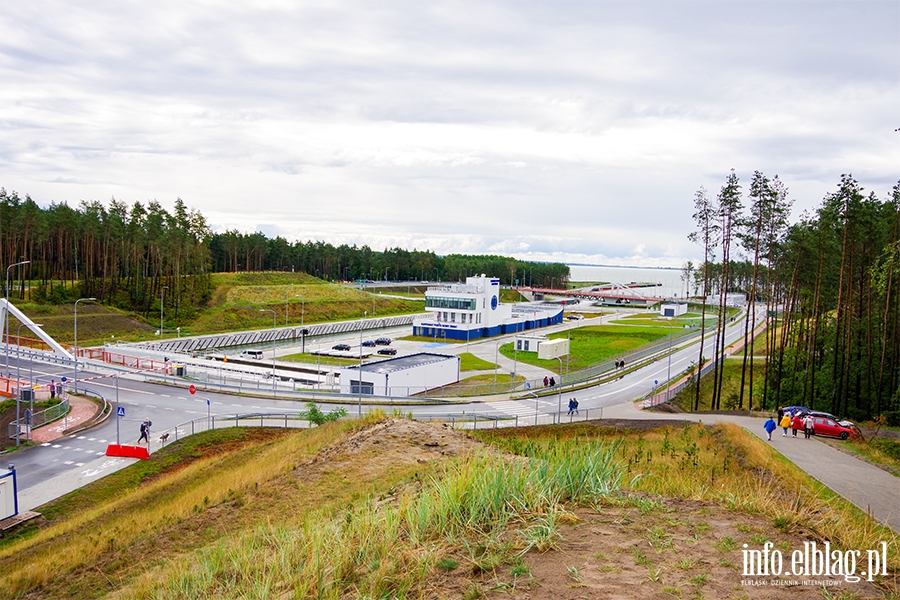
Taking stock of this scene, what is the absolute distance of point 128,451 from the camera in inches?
1139

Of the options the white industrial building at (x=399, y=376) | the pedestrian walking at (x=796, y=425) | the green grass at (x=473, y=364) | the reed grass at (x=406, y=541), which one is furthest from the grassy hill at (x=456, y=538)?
the green grass at (x=473, y=364)

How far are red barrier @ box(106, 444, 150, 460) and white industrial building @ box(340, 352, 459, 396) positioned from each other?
1638 centimetres

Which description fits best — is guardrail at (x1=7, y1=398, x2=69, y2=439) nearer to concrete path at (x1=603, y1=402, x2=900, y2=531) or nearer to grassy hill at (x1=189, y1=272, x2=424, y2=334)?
concrete path at (x1=603, y1=402, x2=900, y2=531)

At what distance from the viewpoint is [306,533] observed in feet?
28.3

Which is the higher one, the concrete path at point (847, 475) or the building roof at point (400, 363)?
the concrete path at point (847, 475)

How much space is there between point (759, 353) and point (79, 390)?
70568 mm

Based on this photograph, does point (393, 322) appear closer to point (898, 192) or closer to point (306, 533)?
point (898, 192)

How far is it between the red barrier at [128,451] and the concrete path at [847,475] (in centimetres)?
2778

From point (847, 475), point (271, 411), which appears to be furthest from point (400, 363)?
point (847, 475)

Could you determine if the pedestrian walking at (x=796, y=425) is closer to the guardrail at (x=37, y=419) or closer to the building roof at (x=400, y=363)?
the building roof at (x=400, y=363)

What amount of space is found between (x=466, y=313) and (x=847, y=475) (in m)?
69.8

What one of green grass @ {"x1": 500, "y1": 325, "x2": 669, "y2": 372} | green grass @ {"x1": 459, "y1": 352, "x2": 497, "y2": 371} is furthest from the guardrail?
green grass @ {"x1": 500, "y1": 325, "x2": 669, "y2": 372}

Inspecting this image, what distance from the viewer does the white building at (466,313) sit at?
87.2 metres

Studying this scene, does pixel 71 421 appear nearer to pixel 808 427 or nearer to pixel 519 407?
pixel 519 407
